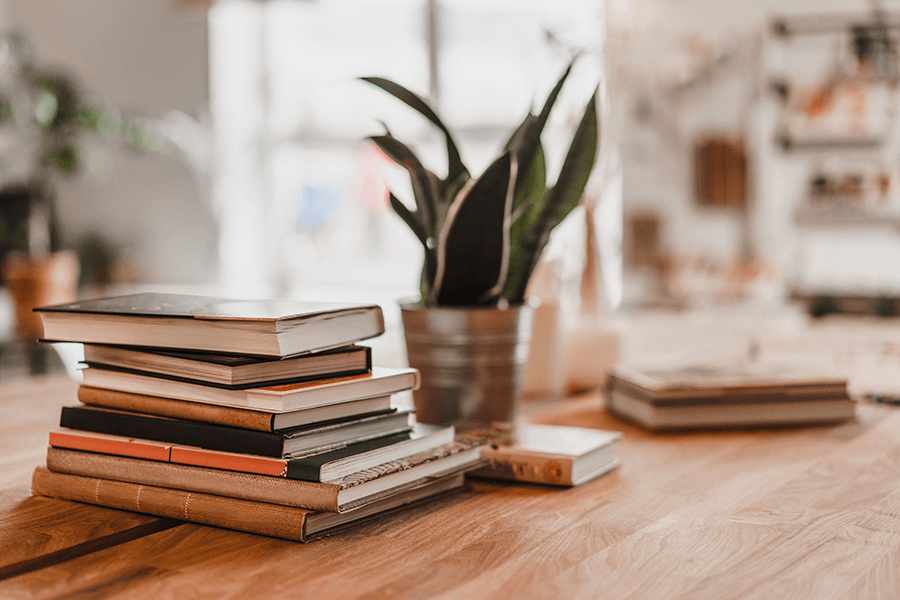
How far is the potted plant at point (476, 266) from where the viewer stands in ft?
2.64

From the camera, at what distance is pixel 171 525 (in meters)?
0.66

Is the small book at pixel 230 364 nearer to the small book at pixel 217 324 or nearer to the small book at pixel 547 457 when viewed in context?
the small book at pixel 217 324

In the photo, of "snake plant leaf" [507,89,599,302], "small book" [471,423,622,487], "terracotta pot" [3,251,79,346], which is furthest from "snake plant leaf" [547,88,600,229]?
"terracotta pot" [3,251,79,346]

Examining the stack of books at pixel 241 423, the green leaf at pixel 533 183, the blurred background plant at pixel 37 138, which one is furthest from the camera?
the blurred background plant at pixel 37 138

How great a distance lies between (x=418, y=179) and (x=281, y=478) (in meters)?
0.35

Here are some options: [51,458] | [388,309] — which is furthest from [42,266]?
[51,458]

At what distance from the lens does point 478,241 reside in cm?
80

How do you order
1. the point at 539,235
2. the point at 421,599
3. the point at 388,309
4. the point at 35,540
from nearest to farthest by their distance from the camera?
the point at 421,599 < the point at 35,540 < the point at 539,235 < the point at 388,309

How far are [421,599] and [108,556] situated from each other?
9.3 inches

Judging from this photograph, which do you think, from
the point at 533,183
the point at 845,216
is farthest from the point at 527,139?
the point at 845,216

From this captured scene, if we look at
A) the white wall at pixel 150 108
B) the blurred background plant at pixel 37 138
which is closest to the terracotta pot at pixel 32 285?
the blurred background plant at pixel 37 138

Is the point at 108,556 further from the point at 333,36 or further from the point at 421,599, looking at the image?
the point at 333,36

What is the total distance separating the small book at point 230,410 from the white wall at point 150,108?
18.8 ft

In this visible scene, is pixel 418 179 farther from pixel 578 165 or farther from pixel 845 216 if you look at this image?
pixel 845 216
